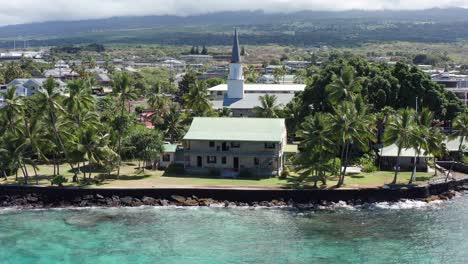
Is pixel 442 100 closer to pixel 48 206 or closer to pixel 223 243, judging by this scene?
pixel 223 243

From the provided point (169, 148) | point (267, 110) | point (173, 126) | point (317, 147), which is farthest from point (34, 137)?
point (267, 110)

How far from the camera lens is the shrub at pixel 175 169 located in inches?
2234

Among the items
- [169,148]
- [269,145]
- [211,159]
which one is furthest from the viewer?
[169,148]

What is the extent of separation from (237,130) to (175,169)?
672cm

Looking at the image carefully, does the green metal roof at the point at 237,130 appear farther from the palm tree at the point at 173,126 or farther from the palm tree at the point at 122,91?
the palm tree at the point at 122,91

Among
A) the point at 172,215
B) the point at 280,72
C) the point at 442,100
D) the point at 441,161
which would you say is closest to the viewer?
the point at 172,215

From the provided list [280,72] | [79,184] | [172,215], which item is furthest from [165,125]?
[280,72]

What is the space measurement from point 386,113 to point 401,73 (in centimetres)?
796

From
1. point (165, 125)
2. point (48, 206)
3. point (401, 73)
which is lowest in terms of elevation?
point (48, 206)

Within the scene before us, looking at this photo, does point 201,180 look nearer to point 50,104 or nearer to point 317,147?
point 317,147

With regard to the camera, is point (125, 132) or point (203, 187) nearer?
point (203, 187)

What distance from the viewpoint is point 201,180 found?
53.8m

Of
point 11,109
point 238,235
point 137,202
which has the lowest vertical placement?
point 238,235

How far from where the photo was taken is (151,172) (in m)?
57.1
